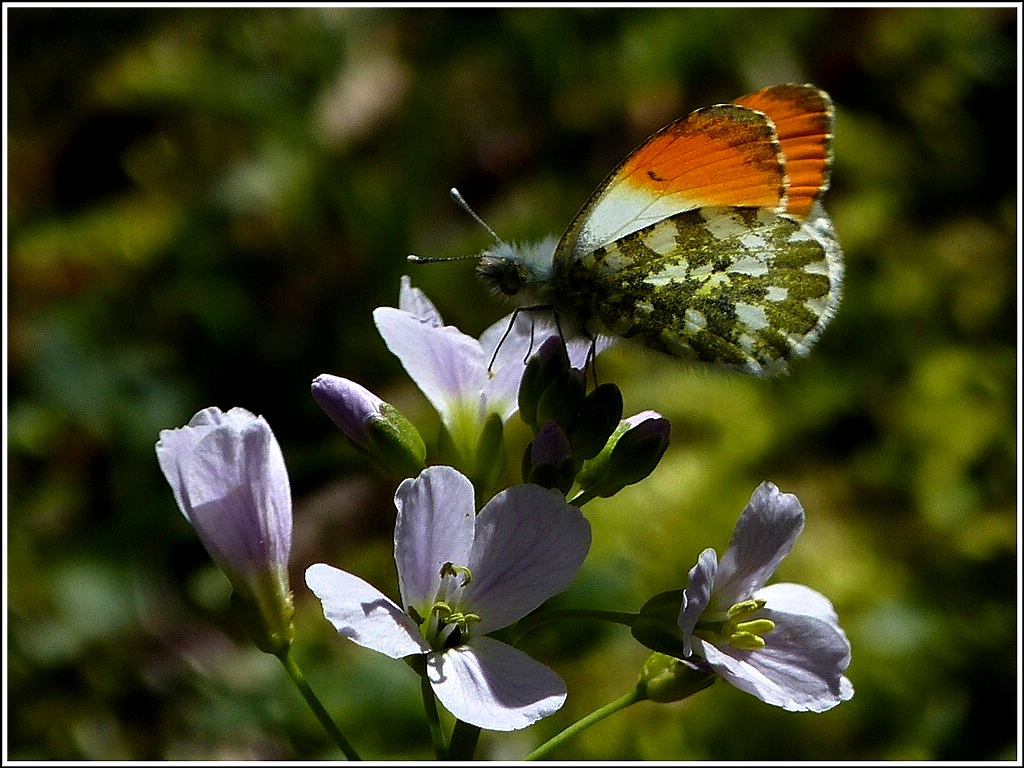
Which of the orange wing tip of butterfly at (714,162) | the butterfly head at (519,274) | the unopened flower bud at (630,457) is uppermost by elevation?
the orange wing tip of butterfly at (714,162)

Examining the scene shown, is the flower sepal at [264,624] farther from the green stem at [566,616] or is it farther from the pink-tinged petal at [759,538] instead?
the pink-tinged petal at [759,538]

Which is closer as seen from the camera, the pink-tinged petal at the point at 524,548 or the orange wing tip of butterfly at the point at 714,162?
the pink-tinged petal at the point at 524,548

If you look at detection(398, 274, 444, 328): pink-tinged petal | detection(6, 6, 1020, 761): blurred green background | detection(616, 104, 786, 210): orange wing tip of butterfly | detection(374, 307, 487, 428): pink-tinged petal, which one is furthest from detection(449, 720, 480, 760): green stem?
detection(6, 6, 1020, 761): blurred green background

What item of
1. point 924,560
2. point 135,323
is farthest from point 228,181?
point 924,560

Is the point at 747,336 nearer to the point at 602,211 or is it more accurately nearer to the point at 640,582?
the point at 602,211

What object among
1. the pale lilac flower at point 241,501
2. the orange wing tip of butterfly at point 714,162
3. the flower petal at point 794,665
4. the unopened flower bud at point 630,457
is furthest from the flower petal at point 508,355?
the flower petal at point 794,665

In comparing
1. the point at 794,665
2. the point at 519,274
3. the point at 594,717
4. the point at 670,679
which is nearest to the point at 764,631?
the point at 794,665
